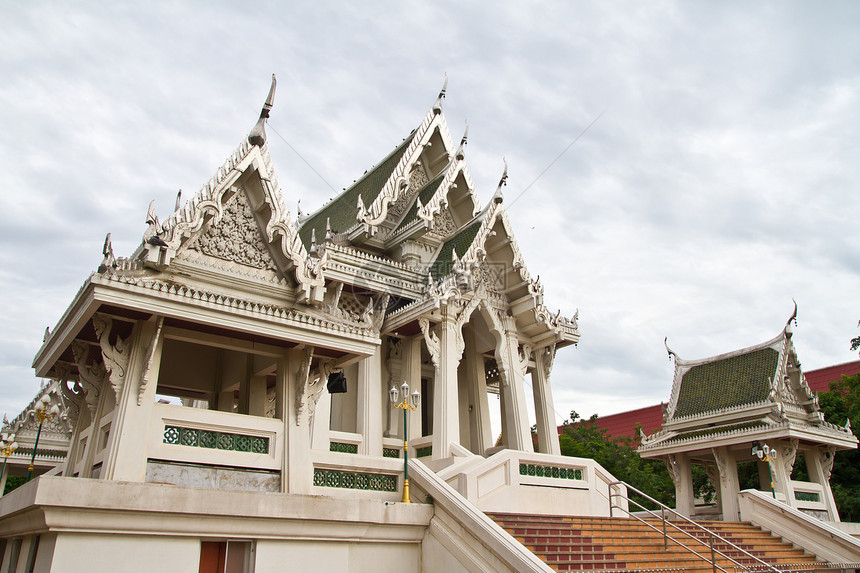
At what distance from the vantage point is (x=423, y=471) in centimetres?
1046

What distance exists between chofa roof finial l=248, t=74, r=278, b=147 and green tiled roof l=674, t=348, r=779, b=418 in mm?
17279

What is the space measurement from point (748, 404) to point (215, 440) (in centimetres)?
1744

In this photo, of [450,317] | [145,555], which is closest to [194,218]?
[145,555]

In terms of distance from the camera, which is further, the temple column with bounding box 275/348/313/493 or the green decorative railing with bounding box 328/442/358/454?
the green decorative railing with bounding box 328/442/358/454

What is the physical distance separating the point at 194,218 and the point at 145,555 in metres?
4.41

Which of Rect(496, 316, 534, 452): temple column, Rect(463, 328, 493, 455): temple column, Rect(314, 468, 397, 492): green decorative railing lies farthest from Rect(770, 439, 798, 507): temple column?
Rect(314, 468, 397, 492): green decorative railing

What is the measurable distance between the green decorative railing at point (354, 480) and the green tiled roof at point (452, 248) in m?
6.79

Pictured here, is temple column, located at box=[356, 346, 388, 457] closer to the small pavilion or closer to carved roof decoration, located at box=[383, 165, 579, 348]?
carved roof decoration, located at box=[383, 165, 579, 348]

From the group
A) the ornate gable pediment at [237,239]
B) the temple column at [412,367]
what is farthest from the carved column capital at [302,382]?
the temple column at [412,367]

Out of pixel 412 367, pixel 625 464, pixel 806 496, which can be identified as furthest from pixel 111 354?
pixel 625 464

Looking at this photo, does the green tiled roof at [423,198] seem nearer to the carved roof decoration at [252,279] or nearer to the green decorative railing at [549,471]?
the carved roof decoration at [252,279]

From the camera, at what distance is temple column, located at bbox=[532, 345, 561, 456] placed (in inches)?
672

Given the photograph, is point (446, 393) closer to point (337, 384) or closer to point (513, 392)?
point (513, 392)

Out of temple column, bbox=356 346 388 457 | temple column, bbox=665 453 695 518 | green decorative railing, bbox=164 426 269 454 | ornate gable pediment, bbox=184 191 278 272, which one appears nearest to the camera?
green decorative railing, bbox=164 426 269 454
